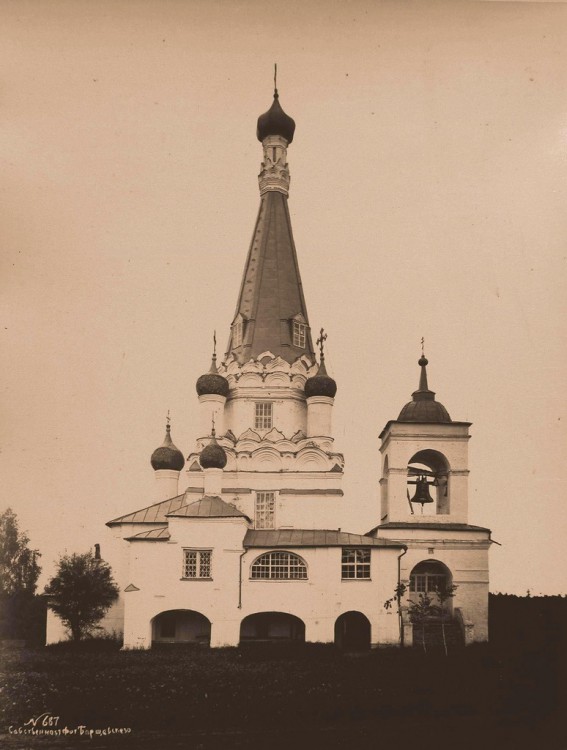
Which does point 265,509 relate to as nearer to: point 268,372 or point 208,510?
point 208,510

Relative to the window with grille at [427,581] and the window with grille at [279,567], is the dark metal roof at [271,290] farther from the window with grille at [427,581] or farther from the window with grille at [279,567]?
the window with grille at [427,581]

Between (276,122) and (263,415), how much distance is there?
10.9 metres

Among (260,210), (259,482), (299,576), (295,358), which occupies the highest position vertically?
(260,210)

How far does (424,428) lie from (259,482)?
5133mm

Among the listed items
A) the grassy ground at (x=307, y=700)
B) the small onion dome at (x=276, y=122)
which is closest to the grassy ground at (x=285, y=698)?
the grassy ground at (x=307, y=700)

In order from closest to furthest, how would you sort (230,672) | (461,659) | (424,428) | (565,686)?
(565,686) → (230,672) → (461,659) → (424,428)

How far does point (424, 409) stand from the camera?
23.9 metres

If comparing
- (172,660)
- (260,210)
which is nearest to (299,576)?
(172,660)

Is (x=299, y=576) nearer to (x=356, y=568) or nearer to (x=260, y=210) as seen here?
(x=356, y=568)

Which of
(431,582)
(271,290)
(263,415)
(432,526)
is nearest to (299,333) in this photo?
(271,290)

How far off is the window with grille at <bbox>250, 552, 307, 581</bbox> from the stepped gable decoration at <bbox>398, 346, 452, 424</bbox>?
4545 millimetres

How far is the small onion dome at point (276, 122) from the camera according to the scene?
1611cm

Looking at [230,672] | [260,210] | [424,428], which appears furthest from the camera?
[260,210]

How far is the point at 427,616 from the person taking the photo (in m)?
21.8
